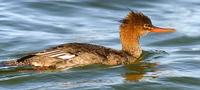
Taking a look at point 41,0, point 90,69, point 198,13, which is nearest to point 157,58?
point 90,69

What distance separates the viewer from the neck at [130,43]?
1289cm

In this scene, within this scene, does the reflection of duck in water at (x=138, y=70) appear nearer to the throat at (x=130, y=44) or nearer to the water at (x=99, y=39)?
the water at (x=99, y=39)

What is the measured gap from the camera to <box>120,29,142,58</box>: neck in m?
12.9

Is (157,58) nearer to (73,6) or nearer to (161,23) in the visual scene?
(161,23)

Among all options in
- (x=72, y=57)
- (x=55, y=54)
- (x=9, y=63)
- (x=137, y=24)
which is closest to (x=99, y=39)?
(x=137, y=24)

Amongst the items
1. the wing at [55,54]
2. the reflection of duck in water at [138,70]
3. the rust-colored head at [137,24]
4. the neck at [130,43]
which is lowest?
the reflection of duck in water at [138,70]

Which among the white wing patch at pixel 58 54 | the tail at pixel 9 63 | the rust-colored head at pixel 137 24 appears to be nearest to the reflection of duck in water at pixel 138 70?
the rust-colored head at pixel 137 24

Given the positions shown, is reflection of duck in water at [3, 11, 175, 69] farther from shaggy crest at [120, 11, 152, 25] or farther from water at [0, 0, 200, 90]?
shaggy crest at [120, 11, 152, 25]

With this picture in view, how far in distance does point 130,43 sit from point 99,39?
6.40ft

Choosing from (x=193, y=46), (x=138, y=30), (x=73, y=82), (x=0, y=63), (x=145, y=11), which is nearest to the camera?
(x=73, y=82)

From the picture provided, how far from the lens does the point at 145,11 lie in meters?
17.9

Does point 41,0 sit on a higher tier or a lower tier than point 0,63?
higher

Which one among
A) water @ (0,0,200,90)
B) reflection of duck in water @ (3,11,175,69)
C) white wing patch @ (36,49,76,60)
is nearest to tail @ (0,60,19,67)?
reflection of duck in water @ (3,11,175,69)

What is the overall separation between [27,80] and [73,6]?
7.20 metres
